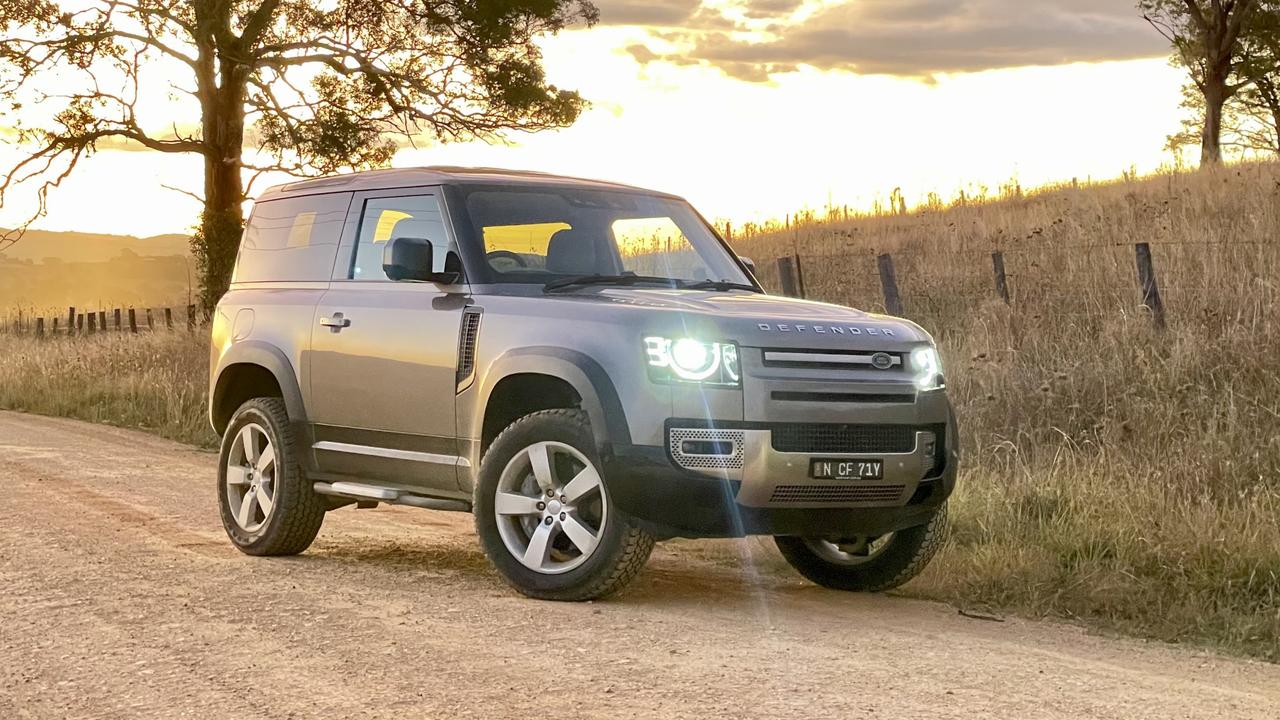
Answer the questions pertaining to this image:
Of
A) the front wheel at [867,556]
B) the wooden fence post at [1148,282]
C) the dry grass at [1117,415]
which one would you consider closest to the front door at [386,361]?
the front wheel at [867,556]

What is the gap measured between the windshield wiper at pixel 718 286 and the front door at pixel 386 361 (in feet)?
4.03

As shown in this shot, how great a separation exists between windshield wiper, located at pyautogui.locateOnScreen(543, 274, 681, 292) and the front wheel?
1.56 meters

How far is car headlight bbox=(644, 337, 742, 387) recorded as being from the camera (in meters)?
7.00

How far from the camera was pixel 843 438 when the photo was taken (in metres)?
7.20

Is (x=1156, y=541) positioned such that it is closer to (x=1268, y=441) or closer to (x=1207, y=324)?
(x=1268, y=441)

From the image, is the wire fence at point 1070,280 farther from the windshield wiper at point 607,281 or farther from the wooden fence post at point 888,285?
the windshield wiper at point 607,281

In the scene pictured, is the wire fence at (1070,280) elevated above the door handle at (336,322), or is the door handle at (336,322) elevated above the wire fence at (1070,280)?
the door handle at (336,322)

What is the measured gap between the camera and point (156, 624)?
23.0 feet

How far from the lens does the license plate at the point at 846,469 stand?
7078 mm

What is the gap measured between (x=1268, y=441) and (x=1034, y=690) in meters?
5.99

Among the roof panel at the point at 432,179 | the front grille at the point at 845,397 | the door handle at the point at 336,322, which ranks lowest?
the front grille at the point at 845,397

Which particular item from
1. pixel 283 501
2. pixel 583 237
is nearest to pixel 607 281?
pixel 583 237

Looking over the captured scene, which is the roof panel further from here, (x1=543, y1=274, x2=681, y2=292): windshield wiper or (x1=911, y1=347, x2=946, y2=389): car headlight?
(x1=911, y1=347, x2=946, y2=389): car headlight

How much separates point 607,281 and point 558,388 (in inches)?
27.0
